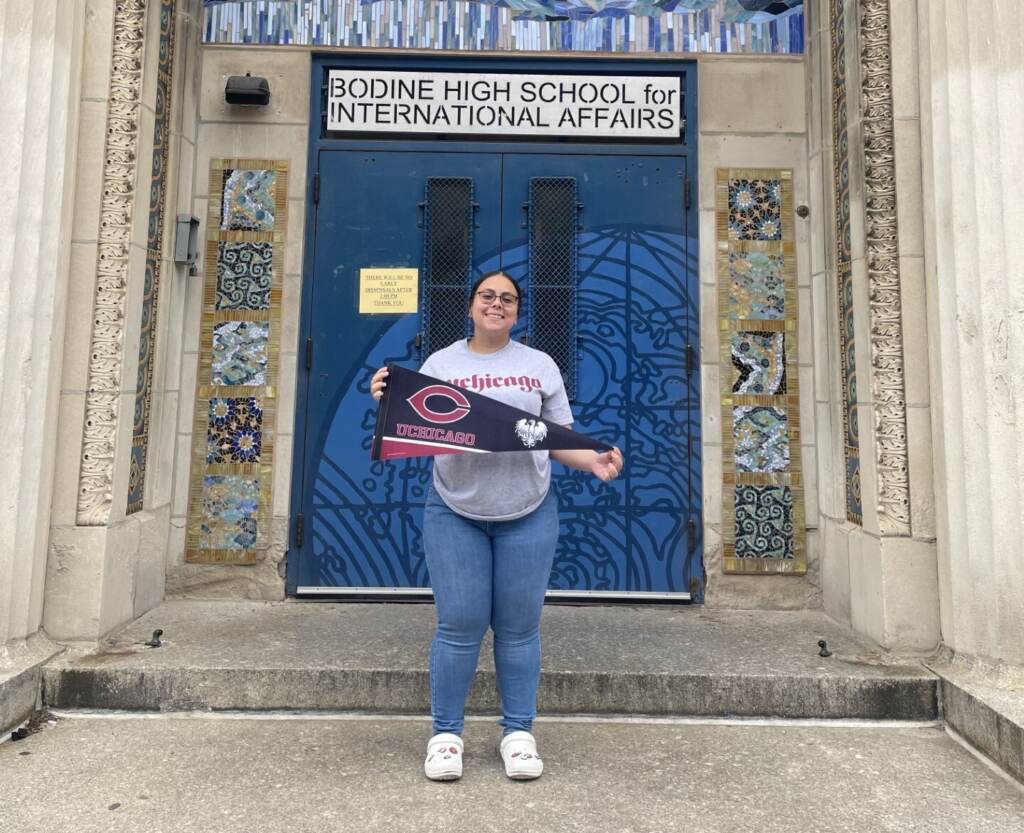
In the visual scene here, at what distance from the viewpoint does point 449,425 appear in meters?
2.60

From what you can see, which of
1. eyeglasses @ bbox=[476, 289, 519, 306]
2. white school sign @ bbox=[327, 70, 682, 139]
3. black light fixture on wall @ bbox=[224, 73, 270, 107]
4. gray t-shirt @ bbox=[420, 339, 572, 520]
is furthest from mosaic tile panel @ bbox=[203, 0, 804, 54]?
gray t-shirt @ bbox=[420, 339, 572, 520]

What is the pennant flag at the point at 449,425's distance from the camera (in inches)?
101

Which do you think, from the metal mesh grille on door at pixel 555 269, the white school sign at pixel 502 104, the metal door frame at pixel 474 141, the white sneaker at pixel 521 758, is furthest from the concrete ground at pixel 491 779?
the white school sign at pixel 502 104

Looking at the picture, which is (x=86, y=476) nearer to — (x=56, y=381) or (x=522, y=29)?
(x=56, y=381)

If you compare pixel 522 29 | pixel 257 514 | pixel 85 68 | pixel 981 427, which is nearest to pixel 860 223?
pixel 981 427

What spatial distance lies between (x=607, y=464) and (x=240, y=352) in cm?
293

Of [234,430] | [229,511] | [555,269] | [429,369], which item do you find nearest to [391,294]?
[555,269]

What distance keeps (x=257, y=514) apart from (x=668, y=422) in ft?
8.66

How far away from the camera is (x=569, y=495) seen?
461 cm

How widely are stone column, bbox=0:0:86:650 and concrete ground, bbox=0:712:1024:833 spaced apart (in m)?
0.80

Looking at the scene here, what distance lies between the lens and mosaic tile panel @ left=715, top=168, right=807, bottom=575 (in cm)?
453

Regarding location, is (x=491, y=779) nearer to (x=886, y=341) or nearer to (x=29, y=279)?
(x=886, y=341)

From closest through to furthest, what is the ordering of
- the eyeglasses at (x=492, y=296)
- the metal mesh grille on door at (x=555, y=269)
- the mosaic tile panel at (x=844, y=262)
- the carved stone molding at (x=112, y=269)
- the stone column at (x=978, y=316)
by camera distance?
the eyeglasses at (x=492, y=296)
the stone column at (x=978, y=316)
the carved stone molding at (x=112, y=269)
the mosaic tile panel at (x=844, y=262)
the metal mesh grille on door at (x=555, y=269)

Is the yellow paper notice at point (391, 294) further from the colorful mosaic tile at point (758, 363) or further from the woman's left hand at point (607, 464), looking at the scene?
the woman's left hand at point (607, 464)
